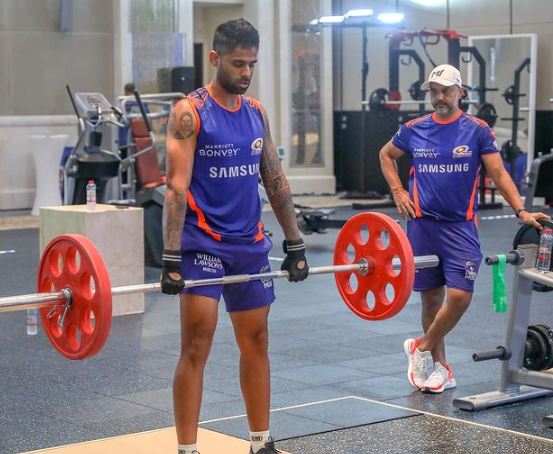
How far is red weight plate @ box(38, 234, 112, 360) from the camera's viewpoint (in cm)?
355

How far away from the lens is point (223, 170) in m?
3.72

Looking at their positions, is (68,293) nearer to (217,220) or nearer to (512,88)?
(217,220)

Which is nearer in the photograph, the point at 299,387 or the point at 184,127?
the point at 184,127

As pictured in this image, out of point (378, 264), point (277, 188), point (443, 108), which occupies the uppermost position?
point (443, 108)

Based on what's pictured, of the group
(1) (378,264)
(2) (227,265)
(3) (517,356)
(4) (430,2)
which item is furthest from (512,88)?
(2) (227,265)

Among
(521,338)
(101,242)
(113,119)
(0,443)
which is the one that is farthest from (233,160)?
(113,119)

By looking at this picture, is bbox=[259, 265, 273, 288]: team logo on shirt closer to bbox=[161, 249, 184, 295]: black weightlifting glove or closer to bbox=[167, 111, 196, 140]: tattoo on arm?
bbox=[161, 249, 184, 295]: black weightlifting glove

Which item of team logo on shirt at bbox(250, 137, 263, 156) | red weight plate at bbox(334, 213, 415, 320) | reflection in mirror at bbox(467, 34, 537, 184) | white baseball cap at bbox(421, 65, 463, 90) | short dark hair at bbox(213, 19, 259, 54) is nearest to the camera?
short dark hair at bbox(213, 19, 259, 54)

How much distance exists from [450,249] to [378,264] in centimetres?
68

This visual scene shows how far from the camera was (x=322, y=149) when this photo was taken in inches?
616

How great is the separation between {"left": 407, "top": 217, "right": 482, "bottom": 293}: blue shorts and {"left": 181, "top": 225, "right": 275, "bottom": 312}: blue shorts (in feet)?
4.47

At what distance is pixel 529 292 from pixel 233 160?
5.79 ft

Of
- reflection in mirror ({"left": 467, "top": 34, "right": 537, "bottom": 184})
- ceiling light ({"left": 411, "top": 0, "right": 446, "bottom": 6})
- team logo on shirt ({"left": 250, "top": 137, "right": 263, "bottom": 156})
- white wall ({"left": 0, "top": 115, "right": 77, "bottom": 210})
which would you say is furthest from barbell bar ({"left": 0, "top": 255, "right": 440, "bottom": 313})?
ceiling light ({"left": 411, "top": 0, "right": 446, "bottom": 6})

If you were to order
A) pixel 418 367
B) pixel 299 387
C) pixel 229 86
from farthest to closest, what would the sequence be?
pixel 299 387, pixel 418 367, pixel 229 86
